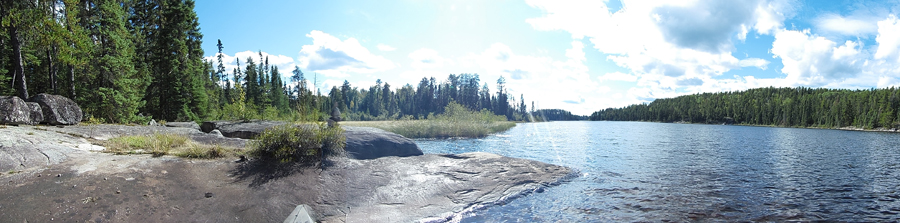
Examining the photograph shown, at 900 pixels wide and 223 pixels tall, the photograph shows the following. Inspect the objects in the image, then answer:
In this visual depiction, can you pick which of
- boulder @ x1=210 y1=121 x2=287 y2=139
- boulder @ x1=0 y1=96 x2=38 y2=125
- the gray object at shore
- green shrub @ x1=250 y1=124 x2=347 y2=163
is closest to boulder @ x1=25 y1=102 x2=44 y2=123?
boulder @ x1=0 y1=96 x2=38 y2=125

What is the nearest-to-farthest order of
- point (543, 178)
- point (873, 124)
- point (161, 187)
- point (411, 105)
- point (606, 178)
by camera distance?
point (161, 187), point (543, 178), point (606, 178), point (873, 124), point (411, 105)

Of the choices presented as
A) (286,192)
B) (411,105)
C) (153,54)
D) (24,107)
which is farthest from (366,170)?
(411,105)

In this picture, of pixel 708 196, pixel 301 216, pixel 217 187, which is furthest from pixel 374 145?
pixel 708 196

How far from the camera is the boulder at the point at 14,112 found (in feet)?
40.6

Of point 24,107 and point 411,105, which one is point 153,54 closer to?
point 24,107

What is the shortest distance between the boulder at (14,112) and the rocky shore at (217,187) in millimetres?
1820

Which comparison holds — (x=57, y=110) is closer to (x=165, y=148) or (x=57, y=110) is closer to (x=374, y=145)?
(x=165, y=148)

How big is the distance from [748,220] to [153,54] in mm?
40046

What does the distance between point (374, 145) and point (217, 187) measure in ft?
20.1

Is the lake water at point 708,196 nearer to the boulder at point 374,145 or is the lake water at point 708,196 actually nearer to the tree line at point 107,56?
the boulder at point 374,145

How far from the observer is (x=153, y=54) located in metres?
31.9

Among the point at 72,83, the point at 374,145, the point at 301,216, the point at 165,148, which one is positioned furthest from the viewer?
the point at 72,83

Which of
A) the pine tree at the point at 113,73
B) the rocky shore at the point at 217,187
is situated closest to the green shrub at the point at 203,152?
the rocky shore at the point at 217,187

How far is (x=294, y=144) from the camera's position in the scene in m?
10.6
